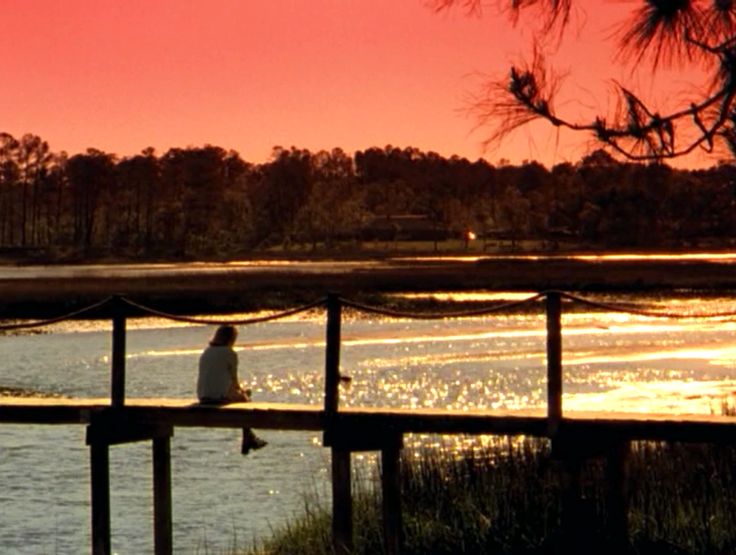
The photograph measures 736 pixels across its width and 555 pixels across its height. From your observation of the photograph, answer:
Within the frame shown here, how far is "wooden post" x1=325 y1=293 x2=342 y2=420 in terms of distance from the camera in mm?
15906

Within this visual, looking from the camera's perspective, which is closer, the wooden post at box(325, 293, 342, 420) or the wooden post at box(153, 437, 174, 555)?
the wooden post at box(325, 293, 342, 420)

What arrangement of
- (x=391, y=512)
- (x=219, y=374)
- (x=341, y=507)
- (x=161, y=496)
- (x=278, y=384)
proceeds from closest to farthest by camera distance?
(x=391, y=512) < (x=341, y=507) < (x=219, y=374) < (x=161, y=496) < (x=278, y=384)

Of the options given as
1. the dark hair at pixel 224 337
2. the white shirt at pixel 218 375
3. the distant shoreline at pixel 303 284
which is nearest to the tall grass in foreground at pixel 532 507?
the white shirt at pixel 218 375

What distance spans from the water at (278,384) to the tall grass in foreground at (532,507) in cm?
216

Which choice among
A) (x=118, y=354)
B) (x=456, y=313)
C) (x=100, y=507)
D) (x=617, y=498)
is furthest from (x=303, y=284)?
(x=617, y=498)

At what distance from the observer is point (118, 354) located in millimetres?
16672

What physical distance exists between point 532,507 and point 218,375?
117 inches

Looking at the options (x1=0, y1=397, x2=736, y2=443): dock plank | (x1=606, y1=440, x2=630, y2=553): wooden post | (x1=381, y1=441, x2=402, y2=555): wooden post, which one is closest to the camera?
(x1=0, y1=397, x2=736, y2=443): dock plank

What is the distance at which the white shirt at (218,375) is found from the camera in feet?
54.2

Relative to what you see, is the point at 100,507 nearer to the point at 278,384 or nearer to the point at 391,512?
the point at 391,512

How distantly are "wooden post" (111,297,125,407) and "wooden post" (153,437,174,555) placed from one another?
76cm

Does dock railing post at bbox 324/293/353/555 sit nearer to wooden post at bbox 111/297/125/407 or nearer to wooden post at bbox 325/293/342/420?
wooden post at bbox 325/293/342/420

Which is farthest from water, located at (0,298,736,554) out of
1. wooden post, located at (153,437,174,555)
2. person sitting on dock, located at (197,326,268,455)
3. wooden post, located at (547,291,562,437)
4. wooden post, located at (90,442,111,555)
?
wooden post, located at (547,291,562,437)

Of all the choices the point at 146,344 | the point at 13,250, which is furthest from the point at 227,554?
the point at 13,250
